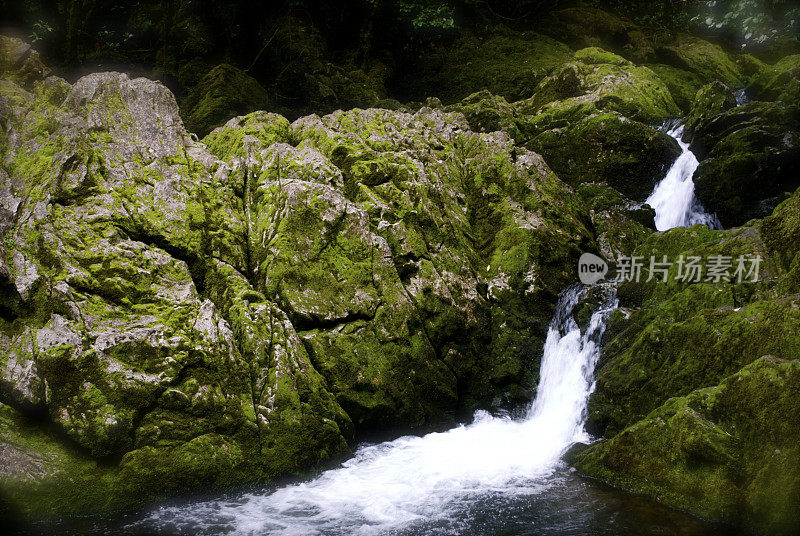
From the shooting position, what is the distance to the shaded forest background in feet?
51.3

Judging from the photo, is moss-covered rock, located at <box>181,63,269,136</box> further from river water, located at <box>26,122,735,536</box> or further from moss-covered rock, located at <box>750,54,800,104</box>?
moss-covered rock, located at <box>750,54,800,104</box>

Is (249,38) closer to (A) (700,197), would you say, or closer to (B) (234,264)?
(B) (234,264)

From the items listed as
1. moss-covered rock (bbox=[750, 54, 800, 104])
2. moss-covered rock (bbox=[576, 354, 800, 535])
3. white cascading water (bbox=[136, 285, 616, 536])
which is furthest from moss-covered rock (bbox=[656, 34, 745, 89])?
moss-covered rock (bbox=[576, 354, 800, 535])

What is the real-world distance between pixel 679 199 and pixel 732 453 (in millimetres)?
9237

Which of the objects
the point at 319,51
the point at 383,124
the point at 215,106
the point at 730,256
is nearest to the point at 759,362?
the point at 730,256

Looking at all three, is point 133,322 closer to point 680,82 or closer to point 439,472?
point 439,472

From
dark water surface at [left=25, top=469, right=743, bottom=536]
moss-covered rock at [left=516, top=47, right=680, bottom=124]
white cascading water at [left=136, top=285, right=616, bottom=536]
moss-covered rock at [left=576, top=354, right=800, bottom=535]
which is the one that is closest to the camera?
moss-covered rock at [left=576, top=354, right=800, bottom=535]

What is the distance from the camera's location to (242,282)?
28.2 ft

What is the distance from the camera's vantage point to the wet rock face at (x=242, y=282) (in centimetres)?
653

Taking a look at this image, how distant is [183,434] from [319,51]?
53.6ft

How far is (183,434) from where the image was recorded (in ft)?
22.0

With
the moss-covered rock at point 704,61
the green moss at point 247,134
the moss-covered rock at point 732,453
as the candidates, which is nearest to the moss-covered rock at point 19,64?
the green moss at point 247,134

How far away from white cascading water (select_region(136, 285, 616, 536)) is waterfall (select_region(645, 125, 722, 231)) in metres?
3.77

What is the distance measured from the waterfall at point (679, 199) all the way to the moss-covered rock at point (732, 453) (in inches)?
290
